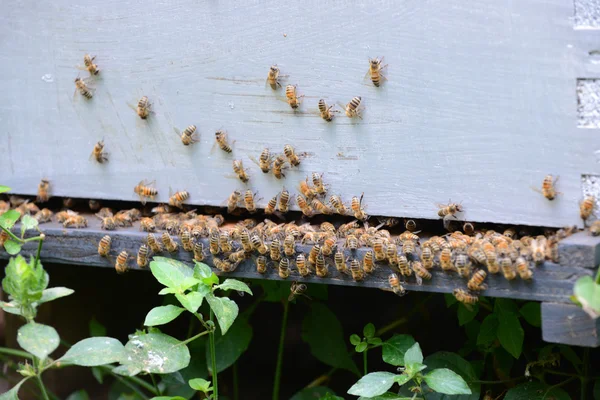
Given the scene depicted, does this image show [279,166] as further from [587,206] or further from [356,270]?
[587,206]

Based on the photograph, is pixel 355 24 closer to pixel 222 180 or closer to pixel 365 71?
pixel 365 71

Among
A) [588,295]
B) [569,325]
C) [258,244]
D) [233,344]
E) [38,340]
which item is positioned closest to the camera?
[588,295]

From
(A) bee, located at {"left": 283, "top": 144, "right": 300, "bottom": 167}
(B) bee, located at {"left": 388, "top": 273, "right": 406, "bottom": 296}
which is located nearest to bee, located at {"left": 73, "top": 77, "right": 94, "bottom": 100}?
(A) bee, located at {"left": 283, "top": 144, "right": 300, "bottom": 167}

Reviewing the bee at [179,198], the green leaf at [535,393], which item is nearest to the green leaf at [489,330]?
the green leaf at [535,393]

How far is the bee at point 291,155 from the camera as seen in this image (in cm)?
271

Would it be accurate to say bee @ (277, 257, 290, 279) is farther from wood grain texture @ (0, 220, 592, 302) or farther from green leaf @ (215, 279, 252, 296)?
green leaf @ (215, 279, 252, 296)

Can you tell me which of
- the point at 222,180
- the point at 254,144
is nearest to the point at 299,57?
the point at 254,144

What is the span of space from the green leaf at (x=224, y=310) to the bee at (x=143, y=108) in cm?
91

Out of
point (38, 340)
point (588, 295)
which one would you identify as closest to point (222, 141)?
point (38, 340)

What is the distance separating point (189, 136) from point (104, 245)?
573 mm

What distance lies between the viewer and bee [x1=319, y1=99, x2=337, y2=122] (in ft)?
8.59

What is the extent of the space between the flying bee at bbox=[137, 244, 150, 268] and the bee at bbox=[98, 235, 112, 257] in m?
0.14

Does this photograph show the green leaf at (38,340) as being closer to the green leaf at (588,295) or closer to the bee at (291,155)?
the bee at (291,155)

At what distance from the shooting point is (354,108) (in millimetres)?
2580
